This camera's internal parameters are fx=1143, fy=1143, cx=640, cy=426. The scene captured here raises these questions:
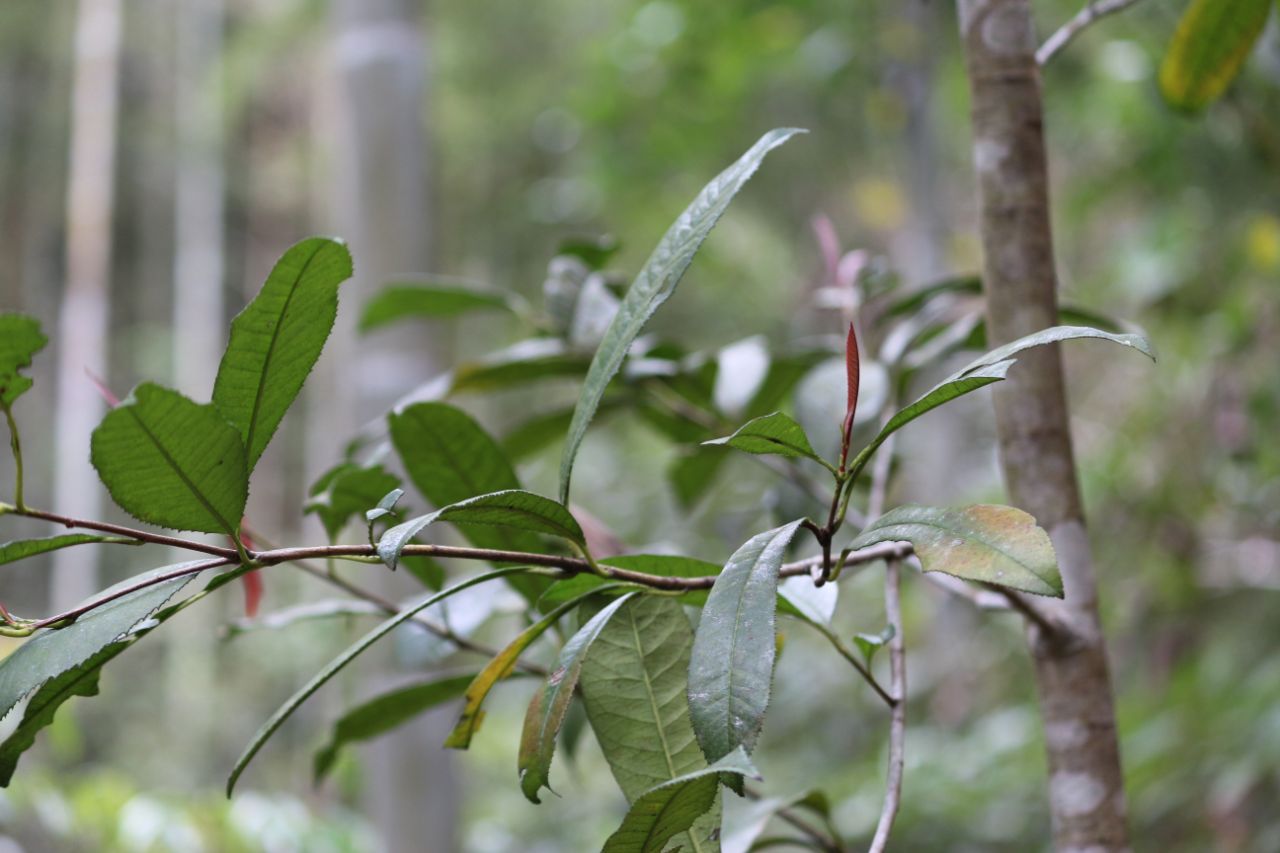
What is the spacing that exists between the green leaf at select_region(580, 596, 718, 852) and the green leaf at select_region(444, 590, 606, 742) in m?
0.02

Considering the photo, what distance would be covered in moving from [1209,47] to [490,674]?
0.54 metres

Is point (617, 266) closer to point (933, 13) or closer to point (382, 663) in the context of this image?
point (933, 13)

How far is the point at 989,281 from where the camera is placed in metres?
0.48

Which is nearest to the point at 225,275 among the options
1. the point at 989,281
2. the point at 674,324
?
the point at 674,324

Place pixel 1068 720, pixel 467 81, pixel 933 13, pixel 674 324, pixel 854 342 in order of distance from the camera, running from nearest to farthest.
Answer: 1. pixel 854 342
2. pixel 1068 720
3. pixel 933 13
4. pixel 674 324
5. pixel 467 81

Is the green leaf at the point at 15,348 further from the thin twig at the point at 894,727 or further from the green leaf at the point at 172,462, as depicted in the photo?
the thin twig at the point at 894,727

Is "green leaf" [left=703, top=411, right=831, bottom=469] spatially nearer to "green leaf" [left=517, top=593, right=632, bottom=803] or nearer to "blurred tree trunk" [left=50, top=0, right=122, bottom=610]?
"green leaf" [left=517, top=593, right=632, bottom=803]

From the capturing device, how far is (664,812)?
307 mm

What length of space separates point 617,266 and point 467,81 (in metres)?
1.65

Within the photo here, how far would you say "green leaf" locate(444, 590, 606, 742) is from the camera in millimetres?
374

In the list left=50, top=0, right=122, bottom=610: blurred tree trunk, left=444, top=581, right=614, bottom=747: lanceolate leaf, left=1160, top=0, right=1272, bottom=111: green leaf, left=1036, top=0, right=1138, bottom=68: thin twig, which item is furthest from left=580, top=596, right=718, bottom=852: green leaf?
left=50, top=0, right=122, bottom=610: blurred tree trunk

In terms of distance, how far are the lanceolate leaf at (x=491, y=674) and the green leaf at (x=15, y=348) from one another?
165 millimetres

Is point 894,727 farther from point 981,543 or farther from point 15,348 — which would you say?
point 15,348

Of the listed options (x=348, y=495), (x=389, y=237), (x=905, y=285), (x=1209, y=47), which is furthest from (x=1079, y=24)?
(x=905, y=285)
